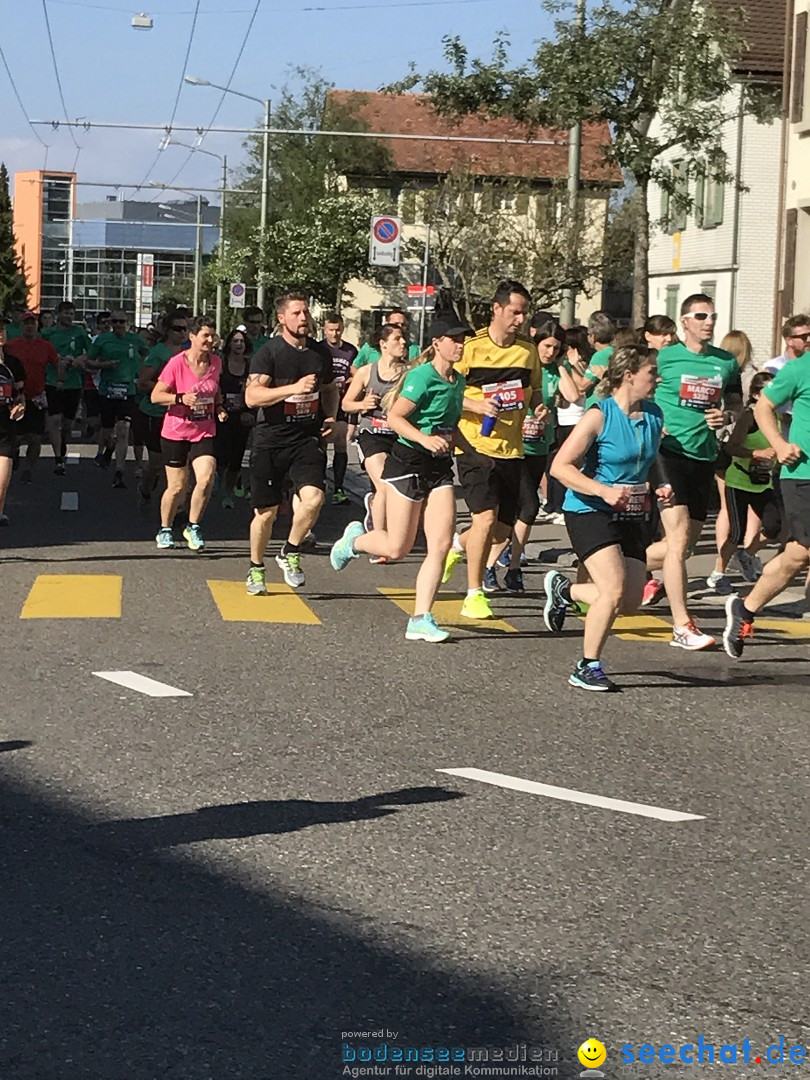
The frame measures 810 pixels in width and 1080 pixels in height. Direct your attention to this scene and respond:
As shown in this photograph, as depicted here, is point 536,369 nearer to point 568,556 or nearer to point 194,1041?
point 568,556

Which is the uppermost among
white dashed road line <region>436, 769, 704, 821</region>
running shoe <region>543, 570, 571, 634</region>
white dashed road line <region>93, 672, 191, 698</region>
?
running shoe <region>543, 570, 571, 634</region>

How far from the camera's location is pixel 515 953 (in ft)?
17.0

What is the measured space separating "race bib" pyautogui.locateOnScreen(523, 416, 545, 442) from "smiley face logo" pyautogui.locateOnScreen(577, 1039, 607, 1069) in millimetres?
10450

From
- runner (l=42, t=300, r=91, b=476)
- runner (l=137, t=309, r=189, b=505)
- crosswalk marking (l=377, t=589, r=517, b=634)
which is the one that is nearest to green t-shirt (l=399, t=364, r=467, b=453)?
crosswalk marking (l=377, t=589, r=517, b=634)

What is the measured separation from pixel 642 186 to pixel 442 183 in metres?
36.2

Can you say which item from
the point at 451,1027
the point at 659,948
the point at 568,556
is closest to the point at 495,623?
the point at 568,556

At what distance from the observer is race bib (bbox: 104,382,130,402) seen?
24.1 m

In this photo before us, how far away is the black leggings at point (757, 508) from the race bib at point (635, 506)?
172 inches

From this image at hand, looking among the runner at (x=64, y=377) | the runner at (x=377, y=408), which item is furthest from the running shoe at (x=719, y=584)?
the runner at (x=64, y=377)

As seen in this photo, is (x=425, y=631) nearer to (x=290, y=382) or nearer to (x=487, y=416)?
(x=487, y=416)

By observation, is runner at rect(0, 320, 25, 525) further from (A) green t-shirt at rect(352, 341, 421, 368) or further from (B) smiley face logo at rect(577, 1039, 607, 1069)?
(B) smiley face logo at rect(577, 1039, 607, 1069)

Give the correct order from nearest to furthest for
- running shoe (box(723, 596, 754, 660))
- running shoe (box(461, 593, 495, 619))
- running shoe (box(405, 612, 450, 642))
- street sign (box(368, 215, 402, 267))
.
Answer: running shoe (box(723, 596, 754, 660)) < running shoe (box(405, 612, 450, 642)) < running shoe (box(461, 593, 495, 619)) < street sign (box(368, 215, 402, 267))

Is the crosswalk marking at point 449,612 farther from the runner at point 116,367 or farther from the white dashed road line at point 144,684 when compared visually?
the runner at point 116,367

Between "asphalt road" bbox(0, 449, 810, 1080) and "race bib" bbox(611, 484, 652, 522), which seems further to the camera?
"race bib" bbox(611, 484, 652, 522)
